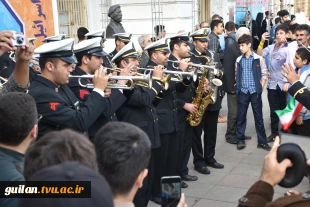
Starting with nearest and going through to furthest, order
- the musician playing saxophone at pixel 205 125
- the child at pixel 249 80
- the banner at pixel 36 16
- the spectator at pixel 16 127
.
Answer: the spectator at pixel 16 127 → the musician playing saxophone at pixel 205 125 → the child at pixel 249 80 → the banner at pixel 36 16

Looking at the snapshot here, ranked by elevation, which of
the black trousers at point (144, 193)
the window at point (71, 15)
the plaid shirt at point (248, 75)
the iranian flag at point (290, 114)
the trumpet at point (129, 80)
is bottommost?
the black trousers at point (144, 193)

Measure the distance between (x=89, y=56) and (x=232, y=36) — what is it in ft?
17.7

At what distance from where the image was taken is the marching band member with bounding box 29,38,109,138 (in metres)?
3.80

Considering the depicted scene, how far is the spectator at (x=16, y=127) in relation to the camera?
260cm

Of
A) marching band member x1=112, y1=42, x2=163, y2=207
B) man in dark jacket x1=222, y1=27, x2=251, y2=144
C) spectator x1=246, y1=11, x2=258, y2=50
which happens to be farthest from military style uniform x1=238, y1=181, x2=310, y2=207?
spectator x1=246, y1=11, x2=258, y2=50

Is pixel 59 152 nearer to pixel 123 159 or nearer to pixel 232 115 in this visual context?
pixel 123 159

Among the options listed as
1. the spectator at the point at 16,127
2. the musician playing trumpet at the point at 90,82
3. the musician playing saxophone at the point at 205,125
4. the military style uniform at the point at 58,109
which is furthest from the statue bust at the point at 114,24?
the spectator at the point at 16,127

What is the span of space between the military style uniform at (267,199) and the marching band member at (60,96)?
1.91 meters

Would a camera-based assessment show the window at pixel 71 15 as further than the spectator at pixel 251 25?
No

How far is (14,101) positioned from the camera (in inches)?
107

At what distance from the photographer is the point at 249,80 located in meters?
7.54

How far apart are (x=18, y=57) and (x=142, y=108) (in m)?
2.00

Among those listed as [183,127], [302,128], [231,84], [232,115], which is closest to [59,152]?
[183,127]

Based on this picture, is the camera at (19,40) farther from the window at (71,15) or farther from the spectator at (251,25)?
the spectator at (251,25)
